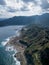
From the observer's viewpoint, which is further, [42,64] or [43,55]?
[43,55]

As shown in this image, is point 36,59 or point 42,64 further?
point 36,59

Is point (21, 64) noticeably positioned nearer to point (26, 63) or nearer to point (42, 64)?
point (26, 63)

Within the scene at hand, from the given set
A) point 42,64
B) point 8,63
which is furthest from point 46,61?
point 8,63

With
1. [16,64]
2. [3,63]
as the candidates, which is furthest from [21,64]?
[3,63]

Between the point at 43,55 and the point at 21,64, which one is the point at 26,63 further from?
the point at 43,55

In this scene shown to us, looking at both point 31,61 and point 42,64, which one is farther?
point 31,61

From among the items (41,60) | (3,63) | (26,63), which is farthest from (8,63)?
(41,60)

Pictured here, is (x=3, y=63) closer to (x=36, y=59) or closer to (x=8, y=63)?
(x=8, y=63)
